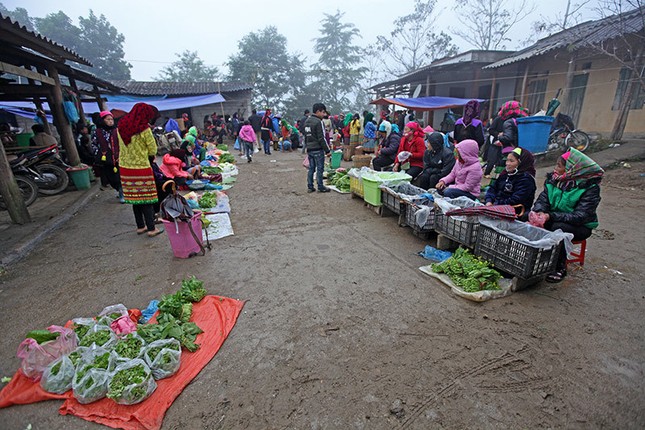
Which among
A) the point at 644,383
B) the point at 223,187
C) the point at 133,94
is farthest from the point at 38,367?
the point at 133,94

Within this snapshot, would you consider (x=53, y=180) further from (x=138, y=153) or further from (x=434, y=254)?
(x=434, y=254)

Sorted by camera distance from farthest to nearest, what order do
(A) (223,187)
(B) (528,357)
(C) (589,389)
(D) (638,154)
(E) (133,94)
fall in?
(E) (133,94) → (D) (638,154) → (A) (223,187) → (B) (528,357) → (C) (589,389)

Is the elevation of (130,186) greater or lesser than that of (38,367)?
greater

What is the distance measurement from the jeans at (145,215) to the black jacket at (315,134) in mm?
3416

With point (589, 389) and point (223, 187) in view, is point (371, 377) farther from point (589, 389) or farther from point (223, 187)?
point (223, 187)

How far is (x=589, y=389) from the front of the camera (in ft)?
6.90

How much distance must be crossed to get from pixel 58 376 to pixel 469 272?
3.55 m

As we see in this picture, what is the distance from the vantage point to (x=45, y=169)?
7309 mm

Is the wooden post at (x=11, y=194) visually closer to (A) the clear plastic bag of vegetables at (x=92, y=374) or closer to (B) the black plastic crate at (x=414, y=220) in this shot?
(A) the clear plastic bag of vegetables at (x=92, y=374)

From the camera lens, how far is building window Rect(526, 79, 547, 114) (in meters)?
13.4

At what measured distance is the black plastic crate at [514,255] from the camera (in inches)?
118

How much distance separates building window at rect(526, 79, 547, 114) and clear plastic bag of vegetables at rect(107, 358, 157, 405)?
16476 millimetres

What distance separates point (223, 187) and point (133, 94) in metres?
14.2

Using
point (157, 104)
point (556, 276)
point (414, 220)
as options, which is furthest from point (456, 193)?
point (157, 104)
